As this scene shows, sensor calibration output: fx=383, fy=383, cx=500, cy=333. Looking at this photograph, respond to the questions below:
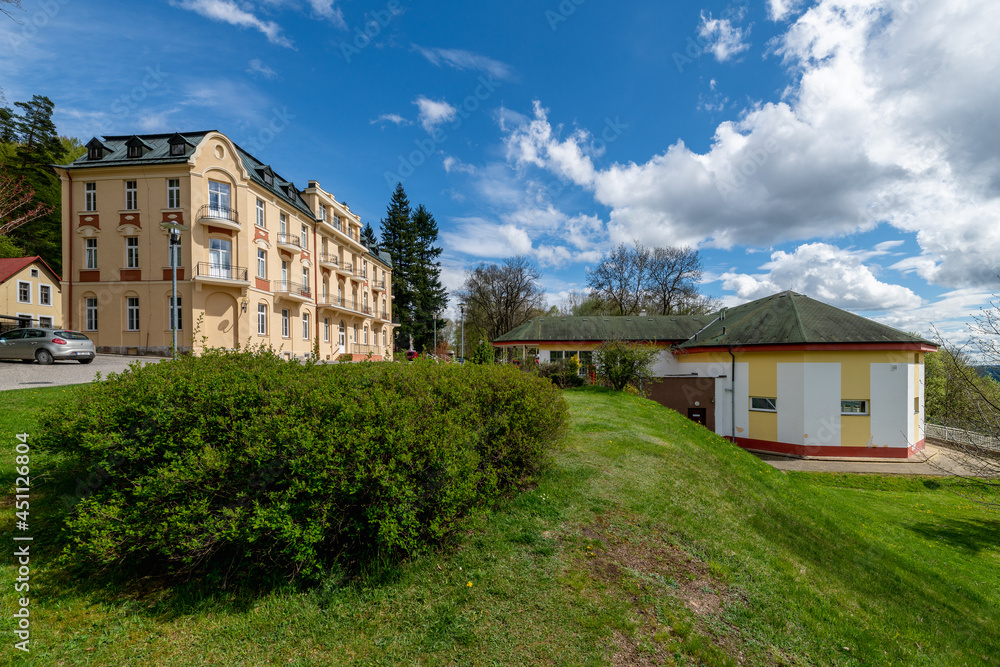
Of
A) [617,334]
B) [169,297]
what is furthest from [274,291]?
[617,334]

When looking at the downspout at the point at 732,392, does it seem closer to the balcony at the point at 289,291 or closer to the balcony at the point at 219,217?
the balcony at the point at 289,291

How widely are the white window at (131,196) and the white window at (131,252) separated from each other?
1.78m

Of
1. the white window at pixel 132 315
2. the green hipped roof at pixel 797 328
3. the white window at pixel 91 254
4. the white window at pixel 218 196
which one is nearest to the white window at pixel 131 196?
the white window at pixel 91 254

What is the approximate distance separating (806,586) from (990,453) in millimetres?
9708

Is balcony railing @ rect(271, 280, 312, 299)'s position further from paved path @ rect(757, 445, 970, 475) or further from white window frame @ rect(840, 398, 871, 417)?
white window frame @ rect(840, 398, 871, 417)

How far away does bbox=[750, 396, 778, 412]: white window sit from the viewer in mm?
20625

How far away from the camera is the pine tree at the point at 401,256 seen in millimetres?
51406

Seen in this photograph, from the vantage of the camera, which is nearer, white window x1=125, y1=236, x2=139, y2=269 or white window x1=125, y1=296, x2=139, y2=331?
white window x1=125, y1=296, x2=139, y2=331

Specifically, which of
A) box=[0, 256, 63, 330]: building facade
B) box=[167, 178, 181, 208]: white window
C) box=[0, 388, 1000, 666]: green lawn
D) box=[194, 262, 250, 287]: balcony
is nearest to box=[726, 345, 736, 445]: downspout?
box=[0, 388, 1000, 666]: green lawn

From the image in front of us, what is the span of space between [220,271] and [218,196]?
462 cm

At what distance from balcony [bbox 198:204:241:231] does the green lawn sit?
775 inches

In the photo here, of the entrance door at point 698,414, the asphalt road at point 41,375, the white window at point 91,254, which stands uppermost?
the white window at point 91,254

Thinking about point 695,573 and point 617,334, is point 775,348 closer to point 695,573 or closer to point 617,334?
point 617,334

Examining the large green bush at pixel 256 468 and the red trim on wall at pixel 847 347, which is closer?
the large green bush at pixel 256 468
